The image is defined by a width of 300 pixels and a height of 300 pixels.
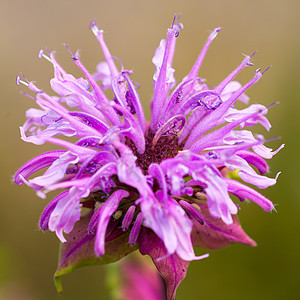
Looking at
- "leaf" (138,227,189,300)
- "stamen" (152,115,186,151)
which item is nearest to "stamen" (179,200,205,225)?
"leaf" (138,227,189,300)

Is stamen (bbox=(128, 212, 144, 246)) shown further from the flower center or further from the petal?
the petal

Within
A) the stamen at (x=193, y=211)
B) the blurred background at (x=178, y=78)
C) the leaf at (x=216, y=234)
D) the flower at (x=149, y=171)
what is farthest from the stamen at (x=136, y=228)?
the blurred background at (x=178, y=78)

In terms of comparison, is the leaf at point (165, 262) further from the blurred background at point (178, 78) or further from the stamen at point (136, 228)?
the blurred background at point (178, 78)

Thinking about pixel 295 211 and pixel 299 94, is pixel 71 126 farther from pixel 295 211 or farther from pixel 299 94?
pixel 299 94

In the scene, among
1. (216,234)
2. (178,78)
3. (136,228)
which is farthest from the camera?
(178,78)

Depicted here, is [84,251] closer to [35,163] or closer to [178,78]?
[35,163]

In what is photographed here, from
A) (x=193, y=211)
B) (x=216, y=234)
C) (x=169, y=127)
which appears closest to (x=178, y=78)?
(x=169, y=127)
